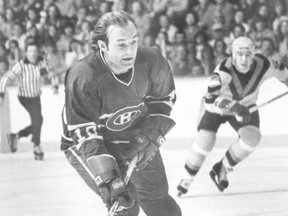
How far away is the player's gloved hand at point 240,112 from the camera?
9.52 ft

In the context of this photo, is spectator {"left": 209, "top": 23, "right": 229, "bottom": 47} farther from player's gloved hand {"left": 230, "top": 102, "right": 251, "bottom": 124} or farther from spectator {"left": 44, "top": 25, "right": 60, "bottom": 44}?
player's gloved hand {"left": 230, "top": 102, "right": 251, "bottom": 124}

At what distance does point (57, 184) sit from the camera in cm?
312

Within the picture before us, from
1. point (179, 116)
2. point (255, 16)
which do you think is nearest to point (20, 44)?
point (179, 116)

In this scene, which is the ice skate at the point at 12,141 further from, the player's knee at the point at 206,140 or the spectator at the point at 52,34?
the player's knee at the point at 206,140

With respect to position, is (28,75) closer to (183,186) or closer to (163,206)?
(183,186)

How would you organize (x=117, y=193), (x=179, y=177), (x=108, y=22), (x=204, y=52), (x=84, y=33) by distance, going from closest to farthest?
(x=117, y=193) → (x=108, y=22) → (x=179, y=177) → (x=84, y=33) → (x=204, y=52)

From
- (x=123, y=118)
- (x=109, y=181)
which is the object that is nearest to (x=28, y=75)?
(x=123, y=118)

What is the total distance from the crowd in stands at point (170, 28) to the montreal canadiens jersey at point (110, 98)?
6.44 feet

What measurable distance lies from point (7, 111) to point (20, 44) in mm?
440

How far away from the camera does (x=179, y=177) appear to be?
10.6ft

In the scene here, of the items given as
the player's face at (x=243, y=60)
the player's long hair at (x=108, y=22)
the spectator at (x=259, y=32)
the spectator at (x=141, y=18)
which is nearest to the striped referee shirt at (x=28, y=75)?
the spectator at (x=141, y=18)

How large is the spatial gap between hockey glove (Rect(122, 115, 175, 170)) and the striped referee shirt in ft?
7.40

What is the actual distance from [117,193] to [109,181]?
0.03 metres

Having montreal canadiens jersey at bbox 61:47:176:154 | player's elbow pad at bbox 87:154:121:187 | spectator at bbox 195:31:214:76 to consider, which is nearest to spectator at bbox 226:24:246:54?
spectator at bbox 195:31:214:76
